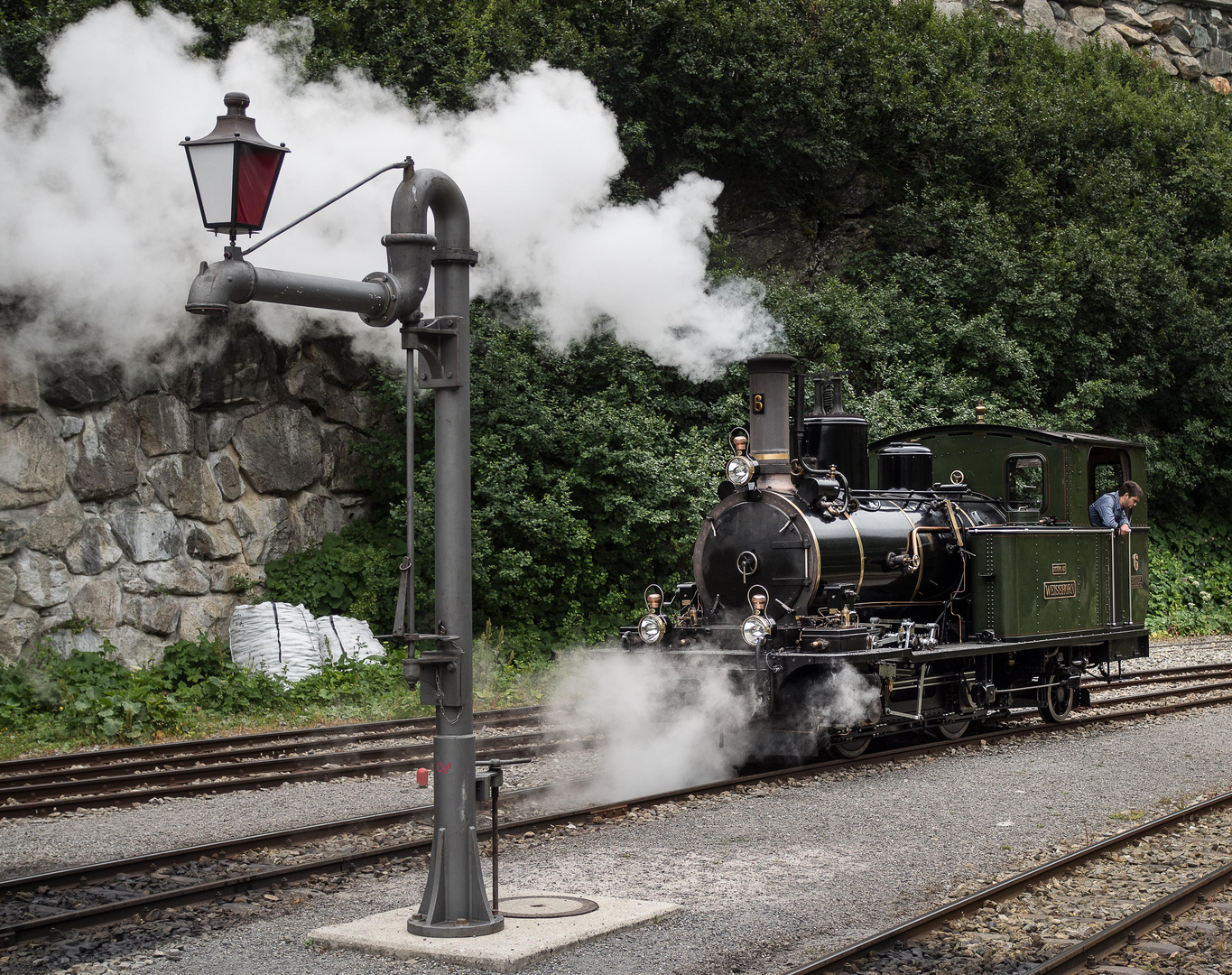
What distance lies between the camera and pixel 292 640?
1330cm

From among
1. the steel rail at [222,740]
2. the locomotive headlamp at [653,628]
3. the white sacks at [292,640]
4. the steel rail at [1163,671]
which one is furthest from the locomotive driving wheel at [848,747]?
the steel rail at [1163,671]

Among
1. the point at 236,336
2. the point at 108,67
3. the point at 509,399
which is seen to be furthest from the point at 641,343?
the point at 108,67

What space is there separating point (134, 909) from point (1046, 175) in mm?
21169

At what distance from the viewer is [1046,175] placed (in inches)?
890

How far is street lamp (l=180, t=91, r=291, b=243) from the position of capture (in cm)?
421

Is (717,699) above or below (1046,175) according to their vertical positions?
below

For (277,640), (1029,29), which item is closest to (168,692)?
(277,640)

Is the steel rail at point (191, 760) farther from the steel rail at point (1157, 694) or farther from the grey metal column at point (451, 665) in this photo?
the steel rail at point (1157, 694)

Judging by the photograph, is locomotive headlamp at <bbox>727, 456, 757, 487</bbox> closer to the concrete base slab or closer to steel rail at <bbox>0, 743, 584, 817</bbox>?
steel rail at <bbox>0, 743, 584, 817</bbox>

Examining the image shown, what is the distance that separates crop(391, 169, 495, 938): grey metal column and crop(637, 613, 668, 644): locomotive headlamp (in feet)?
14.0

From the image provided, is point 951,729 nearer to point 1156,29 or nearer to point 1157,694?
point 1157,694

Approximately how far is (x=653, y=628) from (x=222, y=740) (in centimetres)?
377

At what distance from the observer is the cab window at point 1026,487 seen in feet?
38.3

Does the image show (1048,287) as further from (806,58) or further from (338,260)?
(338,260)
